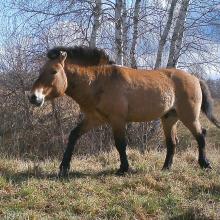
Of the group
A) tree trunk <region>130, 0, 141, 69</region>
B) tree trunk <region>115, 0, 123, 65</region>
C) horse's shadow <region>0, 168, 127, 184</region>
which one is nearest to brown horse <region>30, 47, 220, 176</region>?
horse's shadow <region>0, 168, 127, 184</region>

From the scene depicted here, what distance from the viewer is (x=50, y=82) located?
797 cm

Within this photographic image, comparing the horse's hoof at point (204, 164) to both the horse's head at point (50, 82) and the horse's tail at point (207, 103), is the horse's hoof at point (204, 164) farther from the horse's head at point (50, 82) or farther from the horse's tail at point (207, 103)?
the horse's head at point (50, 82)

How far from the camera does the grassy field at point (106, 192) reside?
6.50 metres

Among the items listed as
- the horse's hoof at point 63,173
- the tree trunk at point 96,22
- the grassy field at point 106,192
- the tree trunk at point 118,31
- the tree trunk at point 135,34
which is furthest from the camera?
the tree trunk at point 135,34

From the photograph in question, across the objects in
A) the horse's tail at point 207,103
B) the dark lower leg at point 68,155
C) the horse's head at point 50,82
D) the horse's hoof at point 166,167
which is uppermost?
the horse's head at point 50,82

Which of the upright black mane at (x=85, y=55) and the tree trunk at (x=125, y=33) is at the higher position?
the tree trunk at (x=125, y=33)

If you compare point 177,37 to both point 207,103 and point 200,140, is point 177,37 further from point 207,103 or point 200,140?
point 200,140

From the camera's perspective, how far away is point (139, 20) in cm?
1462

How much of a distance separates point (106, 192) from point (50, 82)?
203cm

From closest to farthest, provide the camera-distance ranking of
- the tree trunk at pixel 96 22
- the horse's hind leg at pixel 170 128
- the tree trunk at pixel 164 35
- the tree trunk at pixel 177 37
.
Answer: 1. the horse's hind leg at pixel 170 128
2. the tree trunk at pixel 96 22
3. the tree trunk at pixel 177 37
4. the tree trunk at pixel 164 35

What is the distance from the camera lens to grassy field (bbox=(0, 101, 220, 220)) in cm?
650

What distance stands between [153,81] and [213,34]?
7511mm

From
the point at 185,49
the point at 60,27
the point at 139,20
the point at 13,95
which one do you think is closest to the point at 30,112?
the point at 13,95

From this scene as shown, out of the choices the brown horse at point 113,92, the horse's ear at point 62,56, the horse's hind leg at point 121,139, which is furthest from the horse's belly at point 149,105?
the horse's ear at point 62,56
